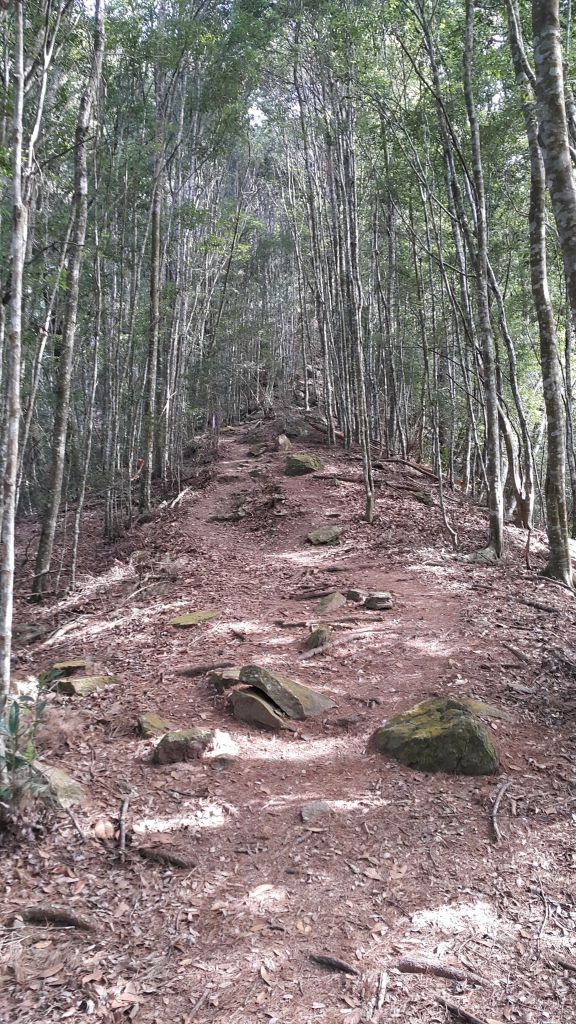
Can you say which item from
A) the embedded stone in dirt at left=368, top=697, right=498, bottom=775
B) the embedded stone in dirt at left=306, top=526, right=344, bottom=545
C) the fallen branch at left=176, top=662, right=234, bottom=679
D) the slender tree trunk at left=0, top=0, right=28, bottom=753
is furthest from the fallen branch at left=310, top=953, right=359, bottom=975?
the embedded stone in dirt at left=306, top=526, right=344, bottom=545

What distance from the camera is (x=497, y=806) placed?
119 inches

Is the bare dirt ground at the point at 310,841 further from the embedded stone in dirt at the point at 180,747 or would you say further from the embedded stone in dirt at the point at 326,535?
the embedded stone in dirt at the point at 326,535

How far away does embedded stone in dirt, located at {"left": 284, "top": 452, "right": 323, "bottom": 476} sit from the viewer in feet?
42.3

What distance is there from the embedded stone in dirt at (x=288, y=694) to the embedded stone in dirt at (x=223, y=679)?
0.33ft

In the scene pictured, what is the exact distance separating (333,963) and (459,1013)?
18.6 inches

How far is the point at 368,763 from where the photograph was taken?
3578 millimetres

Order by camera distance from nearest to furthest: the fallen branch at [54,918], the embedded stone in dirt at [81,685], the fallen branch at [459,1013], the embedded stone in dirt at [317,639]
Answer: the fallen branch at [459,1013], the fallen branch at [54,918], the embedded stone in dirt at [81,685], the embedded stone in dirt at [317,639]

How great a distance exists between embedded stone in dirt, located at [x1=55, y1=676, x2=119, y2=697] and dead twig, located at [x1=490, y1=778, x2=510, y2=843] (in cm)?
298

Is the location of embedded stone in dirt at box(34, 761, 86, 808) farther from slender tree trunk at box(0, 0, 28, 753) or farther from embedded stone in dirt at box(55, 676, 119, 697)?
embedded stone in dirt at box(55, 676, 119, 697)

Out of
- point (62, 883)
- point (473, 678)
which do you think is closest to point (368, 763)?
Answer: point (473, 678)

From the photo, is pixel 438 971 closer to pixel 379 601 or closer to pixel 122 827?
pixel 122 827

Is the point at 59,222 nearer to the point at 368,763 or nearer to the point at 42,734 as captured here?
the point at 42,734

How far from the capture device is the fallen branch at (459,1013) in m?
Answer: 1.89

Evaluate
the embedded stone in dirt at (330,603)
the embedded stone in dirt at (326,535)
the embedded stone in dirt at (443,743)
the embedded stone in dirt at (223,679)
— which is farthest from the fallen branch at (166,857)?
the embedded stone in dirt at (326,535)
